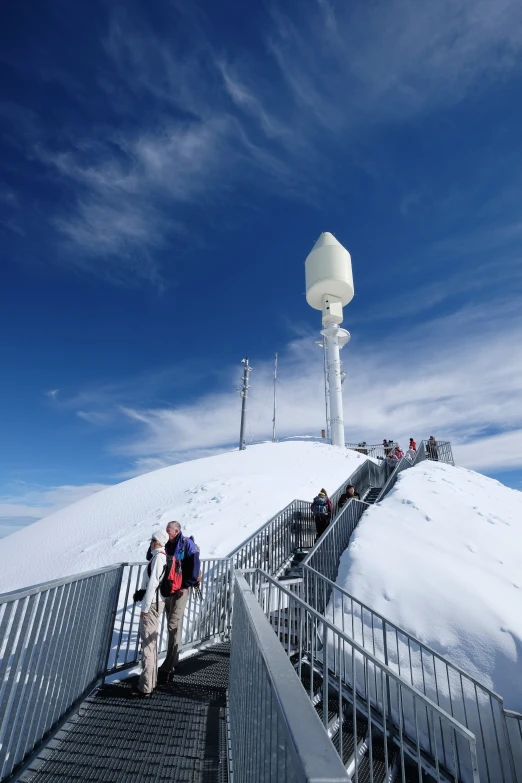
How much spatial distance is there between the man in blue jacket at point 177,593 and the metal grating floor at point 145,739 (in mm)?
286

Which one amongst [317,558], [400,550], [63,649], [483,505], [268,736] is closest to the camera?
[268,736]

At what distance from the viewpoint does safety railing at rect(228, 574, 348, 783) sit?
1115 millimetres

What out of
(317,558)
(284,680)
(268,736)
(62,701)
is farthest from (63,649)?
(317,558)

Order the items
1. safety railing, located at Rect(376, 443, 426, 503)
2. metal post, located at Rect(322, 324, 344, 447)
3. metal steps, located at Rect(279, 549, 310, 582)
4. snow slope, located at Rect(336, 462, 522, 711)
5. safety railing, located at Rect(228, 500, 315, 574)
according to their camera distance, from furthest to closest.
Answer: metal post, located at Rect(322, 324, 344, 447)
safety railing, located at Rect(376, 443, 426, 503)
metal steps, located at Rect(279, 549, 310, 582)
safety railing, located at Rect(228, 500, 315, 574)
snow slope, located at Rect(336, 462, 522, 711)

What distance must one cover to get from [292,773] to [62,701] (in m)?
3.99

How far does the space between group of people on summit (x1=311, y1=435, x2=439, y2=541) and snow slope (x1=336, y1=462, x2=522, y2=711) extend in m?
1.05

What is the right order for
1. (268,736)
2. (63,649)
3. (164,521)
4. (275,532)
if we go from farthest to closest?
(164,521) → (275,532) → (63,649) → (268,736)

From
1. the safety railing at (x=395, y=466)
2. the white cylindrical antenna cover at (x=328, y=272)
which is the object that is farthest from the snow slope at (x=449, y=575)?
the white cylindrical antenna cover at (x=328, y=272)

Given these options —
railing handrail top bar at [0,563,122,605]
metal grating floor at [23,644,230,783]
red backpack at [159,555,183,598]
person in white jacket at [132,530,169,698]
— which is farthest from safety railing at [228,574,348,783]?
red backpack at [159,555,183,598]

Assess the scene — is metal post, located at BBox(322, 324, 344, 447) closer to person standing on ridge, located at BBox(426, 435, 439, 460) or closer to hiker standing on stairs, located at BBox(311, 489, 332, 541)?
person standing on ridge, located at BBox(426, 435, 439, 460)

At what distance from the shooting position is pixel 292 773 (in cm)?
132

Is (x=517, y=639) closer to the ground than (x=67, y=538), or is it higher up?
closer to the ground

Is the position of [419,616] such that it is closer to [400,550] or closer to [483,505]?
[400,550]

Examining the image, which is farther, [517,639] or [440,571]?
[440,571]
